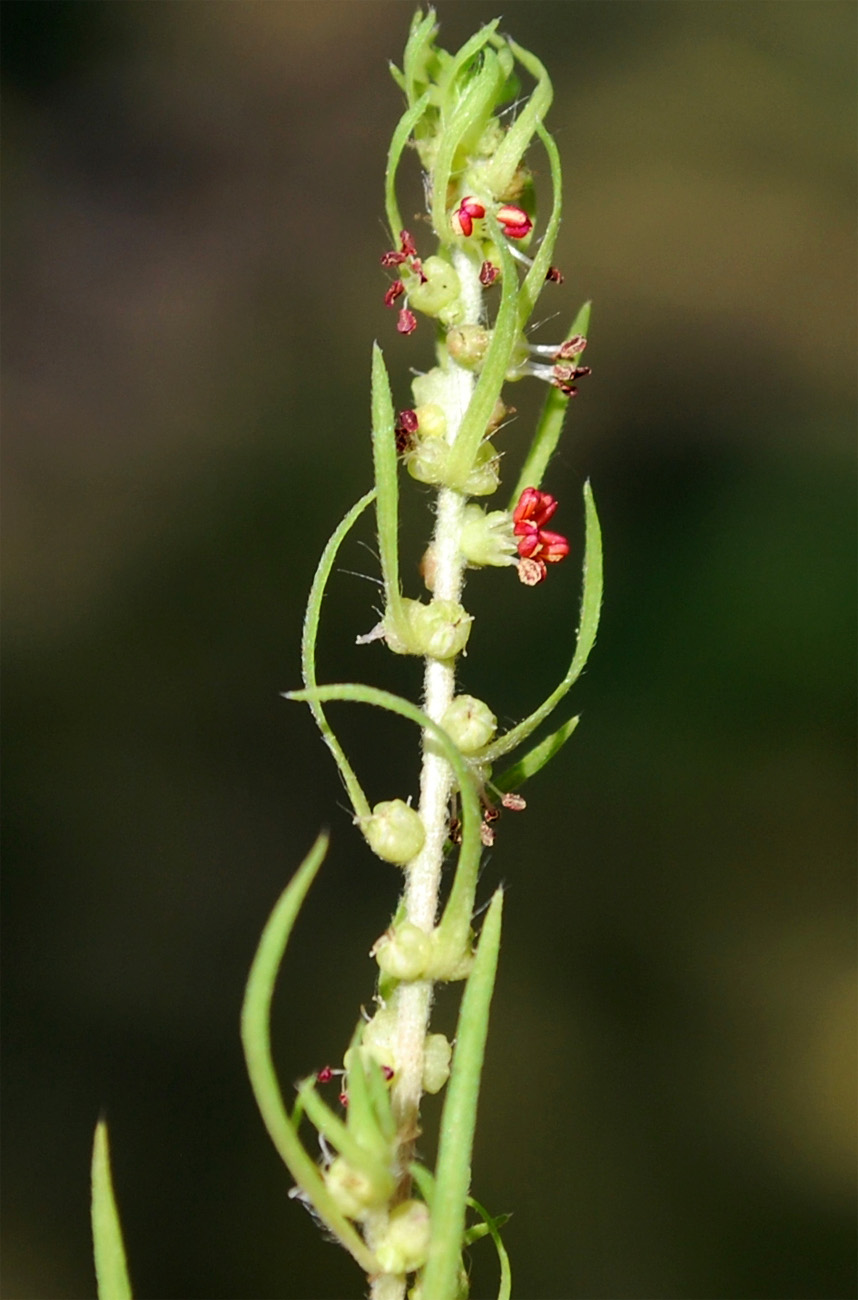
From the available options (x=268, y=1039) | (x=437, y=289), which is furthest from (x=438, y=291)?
(x=268, y=1039)

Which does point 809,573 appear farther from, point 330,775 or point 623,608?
point 330,775

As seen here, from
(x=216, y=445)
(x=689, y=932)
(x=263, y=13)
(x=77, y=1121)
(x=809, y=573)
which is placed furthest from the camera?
(x=263, y=13)

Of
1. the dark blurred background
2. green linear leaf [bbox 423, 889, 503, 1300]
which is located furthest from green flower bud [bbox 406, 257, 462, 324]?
the dark blurred background

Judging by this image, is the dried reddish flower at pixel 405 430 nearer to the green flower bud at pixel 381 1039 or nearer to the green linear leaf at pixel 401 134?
the green linear leaf at pixel 401 134

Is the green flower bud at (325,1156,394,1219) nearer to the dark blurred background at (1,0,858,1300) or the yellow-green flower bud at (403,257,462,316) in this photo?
the yellow-green flower bud at (403,257,462,316)

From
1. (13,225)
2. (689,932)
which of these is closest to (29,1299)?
(689,932)

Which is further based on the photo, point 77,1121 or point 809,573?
point 809,573
